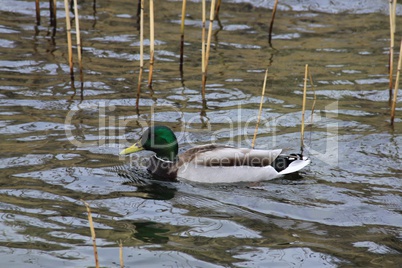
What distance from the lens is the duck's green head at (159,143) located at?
8148mm

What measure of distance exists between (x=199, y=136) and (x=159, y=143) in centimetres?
91

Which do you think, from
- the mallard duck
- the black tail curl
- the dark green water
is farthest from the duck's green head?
the black tail curl

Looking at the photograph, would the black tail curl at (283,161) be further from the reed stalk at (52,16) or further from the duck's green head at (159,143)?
the reed stalk at (52,16)

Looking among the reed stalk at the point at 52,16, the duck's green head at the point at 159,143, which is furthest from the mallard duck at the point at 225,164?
the reed stalk at the point at 52,16

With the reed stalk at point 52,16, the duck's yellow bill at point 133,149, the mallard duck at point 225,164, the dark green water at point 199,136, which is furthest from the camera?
the reed stalk at point 52,16

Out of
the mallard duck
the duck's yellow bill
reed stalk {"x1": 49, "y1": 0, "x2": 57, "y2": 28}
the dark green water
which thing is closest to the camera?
the dark green water

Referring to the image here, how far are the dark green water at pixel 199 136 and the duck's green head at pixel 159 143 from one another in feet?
0.96

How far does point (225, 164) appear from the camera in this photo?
7.95 metres

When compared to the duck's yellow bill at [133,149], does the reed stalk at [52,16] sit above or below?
above

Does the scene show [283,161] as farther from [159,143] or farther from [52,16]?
[52,16]

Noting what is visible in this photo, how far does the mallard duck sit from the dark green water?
16cm

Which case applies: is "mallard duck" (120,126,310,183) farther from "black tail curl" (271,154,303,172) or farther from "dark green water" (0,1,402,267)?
"dark green water" (0,1,402,267)

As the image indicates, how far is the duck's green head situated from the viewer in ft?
26.7

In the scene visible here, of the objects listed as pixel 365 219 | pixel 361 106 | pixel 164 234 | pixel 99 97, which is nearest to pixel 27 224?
pixel 164 234
